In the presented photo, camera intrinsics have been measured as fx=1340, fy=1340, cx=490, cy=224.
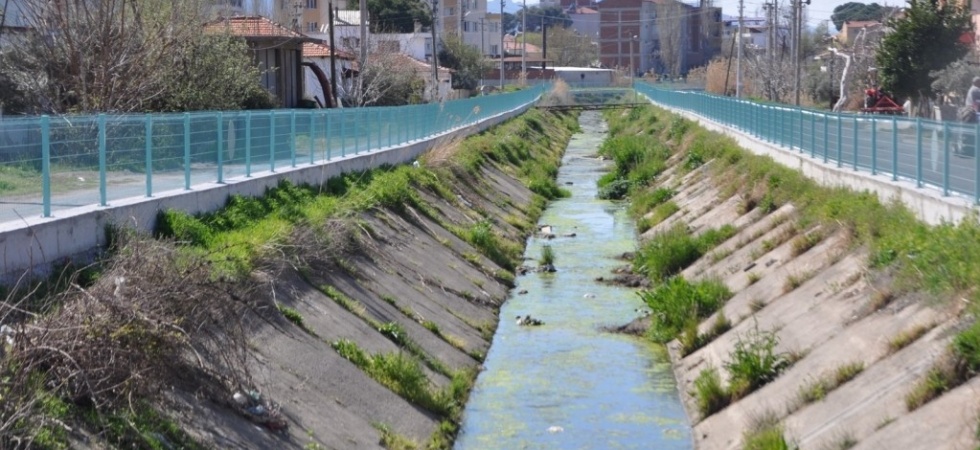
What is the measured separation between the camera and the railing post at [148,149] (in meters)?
15.9

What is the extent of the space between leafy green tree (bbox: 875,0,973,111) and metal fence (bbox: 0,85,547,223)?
2249cm

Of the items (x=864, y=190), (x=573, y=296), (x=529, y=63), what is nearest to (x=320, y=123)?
(x=573, y=296)

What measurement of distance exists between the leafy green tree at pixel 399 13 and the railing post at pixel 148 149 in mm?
84096

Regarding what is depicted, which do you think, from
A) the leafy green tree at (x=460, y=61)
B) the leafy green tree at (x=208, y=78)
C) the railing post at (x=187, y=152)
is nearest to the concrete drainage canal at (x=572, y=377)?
the railing post at (x=187, y=152)

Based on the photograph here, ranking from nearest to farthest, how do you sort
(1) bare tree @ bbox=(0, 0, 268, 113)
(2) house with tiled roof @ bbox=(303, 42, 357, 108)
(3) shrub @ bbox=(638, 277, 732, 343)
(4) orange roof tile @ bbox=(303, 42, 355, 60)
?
(3) shrub @ bbox=(638, 277, 732, 343)
(1) bare tree @ bbox=(0, 0, 268, 113)
(2) house with tiled roof @ bbox=(303, 42, 357, 108)
(4) orange roof tile @ bbox=(303, 42, 355, 60)

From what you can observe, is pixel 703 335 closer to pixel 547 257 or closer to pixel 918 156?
pixel 918 156

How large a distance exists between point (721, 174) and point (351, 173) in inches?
456

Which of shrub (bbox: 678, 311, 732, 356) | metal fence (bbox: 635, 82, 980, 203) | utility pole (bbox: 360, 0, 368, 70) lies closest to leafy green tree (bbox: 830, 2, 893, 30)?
utility pole (bbox: 360, 0, 368, 70)

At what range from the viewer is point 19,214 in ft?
41.3

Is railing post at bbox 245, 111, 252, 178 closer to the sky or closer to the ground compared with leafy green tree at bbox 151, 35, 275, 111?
closer to the ground

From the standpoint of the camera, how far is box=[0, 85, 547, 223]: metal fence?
13.0 m

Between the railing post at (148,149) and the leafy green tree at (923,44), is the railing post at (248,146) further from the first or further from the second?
the leafy green tree at (923,44)

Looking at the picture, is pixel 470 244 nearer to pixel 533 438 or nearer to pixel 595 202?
pixel 533 438

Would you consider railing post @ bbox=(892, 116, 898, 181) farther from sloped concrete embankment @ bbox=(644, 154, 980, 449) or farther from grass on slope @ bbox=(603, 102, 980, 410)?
sloped concrete embankment @ bbox=(644, 154, 980, 449)
